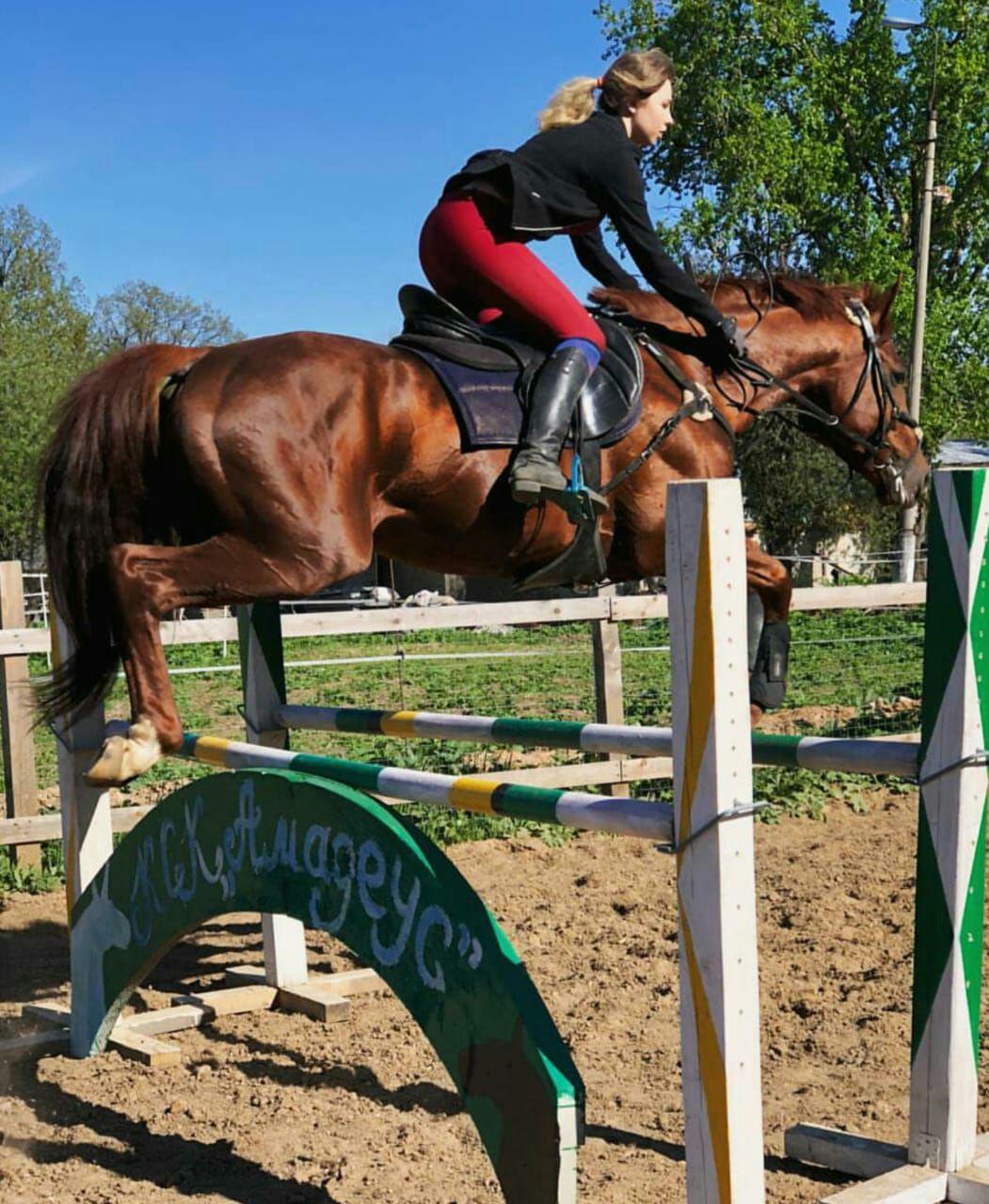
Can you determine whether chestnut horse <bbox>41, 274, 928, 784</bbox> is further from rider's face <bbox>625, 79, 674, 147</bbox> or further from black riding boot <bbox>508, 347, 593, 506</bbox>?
rider's face <bbox>625, 79, 674, 147</bbox>

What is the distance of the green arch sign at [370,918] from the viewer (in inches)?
103

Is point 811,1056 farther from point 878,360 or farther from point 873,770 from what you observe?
point 878,360

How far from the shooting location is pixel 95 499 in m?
3.65

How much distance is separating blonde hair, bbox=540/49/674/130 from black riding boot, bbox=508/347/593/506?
2.48 ft

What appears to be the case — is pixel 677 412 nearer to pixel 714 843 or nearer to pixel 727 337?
pixel 727 337

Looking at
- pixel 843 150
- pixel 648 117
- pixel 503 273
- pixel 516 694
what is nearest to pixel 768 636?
pixel 503 273

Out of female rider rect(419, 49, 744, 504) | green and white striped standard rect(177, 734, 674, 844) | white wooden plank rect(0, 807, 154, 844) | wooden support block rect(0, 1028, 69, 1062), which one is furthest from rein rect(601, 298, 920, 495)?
white wooden plank rect(0, 807, 154, 844)

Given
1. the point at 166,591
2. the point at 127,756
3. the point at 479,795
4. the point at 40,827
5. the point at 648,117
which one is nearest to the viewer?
the point at 479,795

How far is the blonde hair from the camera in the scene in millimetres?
4109

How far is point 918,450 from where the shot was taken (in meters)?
5.07

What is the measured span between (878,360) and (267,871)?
2.89 meters

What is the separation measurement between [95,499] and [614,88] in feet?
6.44

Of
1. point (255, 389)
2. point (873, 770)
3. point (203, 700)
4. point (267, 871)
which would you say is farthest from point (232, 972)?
point (203, 700)

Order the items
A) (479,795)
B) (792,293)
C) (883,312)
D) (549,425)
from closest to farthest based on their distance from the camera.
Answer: (479,795), (549,425), (792,293), (883,312)
